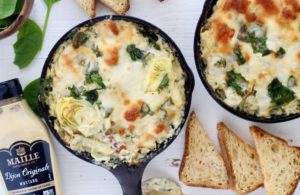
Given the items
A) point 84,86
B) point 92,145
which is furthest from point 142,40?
point 92,145

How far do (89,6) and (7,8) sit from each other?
37cm

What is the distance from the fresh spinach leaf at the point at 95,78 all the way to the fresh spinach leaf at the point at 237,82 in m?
0.52

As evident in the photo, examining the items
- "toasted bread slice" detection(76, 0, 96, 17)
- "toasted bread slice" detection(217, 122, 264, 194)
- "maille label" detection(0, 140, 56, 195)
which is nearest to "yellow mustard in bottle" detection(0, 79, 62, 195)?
"maille label" detection(0, 140, 56, 195)

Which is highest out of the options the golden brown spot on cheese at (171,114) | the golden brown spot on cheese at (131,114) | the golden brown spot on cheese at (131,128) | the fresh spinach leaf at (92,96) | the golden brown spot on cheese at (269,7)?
the golden brown spot on cheese at (269,7)

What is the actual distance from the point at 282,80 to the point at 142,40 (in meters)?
0.60

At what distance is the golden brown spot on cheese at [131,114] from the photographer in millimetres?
2375

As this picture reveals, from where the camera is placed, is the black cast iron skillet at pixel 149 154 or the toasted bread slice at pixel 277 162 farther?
the toasted bread slice at pixel 277 162

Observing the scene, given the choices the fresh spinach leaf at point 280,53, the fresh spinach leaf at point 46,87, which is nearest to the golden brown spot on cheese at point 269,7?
the fresh spinach leaf at point 280,53

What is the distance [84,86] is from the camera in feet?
7.84

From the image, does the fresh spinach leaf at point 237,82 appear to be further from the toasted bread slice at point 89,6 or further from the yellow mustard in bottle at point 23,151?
the yellow mustard in bottle at point 23,151

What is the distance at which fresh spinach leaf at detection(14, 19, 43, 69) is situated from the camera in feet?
9.05

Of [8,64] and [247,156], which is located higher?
[8,64]

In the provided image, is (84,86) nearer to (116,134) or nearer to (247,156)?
(116,134)

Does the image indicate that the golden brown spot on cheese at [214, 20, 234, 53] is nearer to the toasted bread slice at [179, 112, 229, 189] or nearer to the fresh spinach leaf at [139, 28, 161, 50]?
the fresh spinach leaf at [139, 28, 161, 50]
